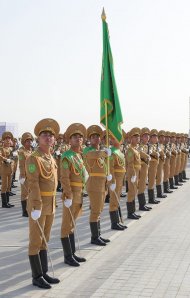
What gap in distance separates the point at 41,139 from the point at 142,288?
213 centimetres

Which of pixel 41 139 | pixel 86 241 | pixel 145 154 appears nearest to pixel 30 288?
pixel 41 139

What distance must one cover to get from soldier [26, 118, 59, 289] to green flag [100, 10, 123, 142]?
2.37 meters

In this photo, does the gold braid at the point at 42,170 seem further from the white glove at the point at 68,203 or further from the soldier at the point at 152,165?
the soldier at the point at 152,165

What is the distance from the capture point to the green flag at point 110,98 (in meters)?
8.02

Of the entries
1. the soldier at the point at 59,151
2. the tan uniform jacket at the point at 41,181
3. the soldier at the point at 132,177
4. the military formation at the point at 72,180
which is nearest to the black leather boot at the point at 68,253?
the military formation at the point at 72,180

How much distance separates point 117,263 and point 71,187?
1230 mm

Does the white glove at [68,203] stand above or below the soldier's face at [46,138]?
below

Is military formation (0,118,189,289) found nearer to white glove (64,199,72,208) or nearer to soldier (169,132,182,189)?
white glove (64,199,72,208)

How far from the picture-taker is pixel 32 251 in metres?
5.53

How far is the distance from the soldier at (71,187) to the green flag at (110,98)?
4.72 ft

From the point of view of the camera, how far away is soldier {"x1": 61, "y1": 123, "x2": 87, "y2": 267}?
634 cm

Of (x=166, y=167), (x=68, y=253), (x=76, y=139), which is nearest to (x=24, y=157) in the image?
(x=76, y=139)

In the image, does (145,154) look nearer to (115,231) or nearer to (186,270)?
(115,231)

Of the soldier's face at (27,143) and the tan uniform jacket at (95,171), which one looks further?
the soldier's face at (27,143)
